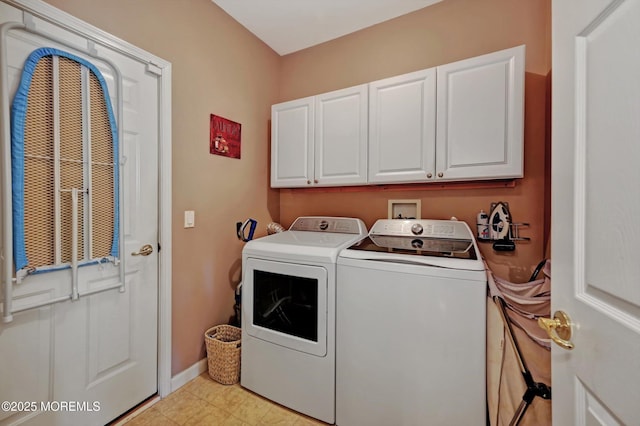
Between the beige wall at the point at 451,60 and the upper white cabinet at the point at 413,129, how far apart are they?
0.31 meters

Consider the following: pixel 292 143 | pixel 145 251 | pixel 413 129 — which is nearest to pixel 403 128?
pixel 413 129

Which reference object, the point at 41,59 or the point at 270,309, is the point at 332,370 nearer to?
the point at 270,309

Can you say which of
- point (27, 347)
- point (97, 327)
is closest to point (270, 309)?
point (97, 327)

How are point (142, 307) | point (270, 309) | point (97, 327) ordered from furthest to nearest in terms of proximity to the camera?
point (270, 309), point (142, 307), point (97, 327)

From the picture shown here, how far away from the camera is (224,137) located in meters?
2.07

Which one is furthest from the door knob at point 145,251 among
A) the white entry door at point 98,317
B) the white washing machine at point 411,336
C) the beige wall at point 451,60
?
the beige wall at point 451,60

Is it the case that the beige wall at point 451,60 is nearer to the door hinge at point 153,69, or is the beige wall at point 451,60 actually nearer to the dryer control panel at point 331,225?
the dryer control panel at point 331,225

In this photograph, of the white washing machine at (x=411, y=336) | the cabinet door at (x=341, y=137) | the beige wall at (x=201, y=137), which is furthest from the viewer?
the cabinet door at (x=341, y=137)

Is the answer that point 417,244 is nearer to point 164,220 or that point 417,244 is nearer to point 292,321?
point 292,321

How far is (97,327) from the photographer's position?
4.57 feet

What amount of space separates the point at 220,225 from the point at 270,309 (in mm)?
800

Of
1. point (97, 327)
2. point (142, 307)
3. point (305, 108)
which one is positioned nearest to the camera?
point (97, 327)

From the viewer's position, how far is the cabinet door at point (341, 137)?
1.96m

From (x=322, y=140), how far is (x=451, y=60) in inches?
44.1
